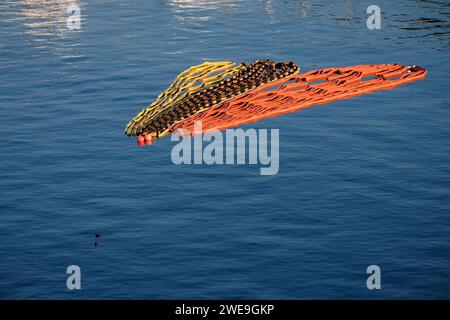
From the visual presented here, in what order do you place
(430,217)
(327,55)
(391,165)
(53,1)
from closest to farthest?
1. (430,217)
2. (391,165)
3. (327,55)
4. (53,1)

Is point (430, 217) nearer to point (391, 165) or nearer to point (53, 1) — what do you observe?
point (391, 165)

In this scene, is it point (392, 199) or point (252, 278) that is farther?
point (392, 199)

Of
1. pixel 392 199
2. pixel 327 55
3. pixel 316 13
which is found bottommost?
pixel 392 199

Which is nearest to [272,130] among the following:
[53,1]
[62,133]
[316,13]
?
[62,133]
